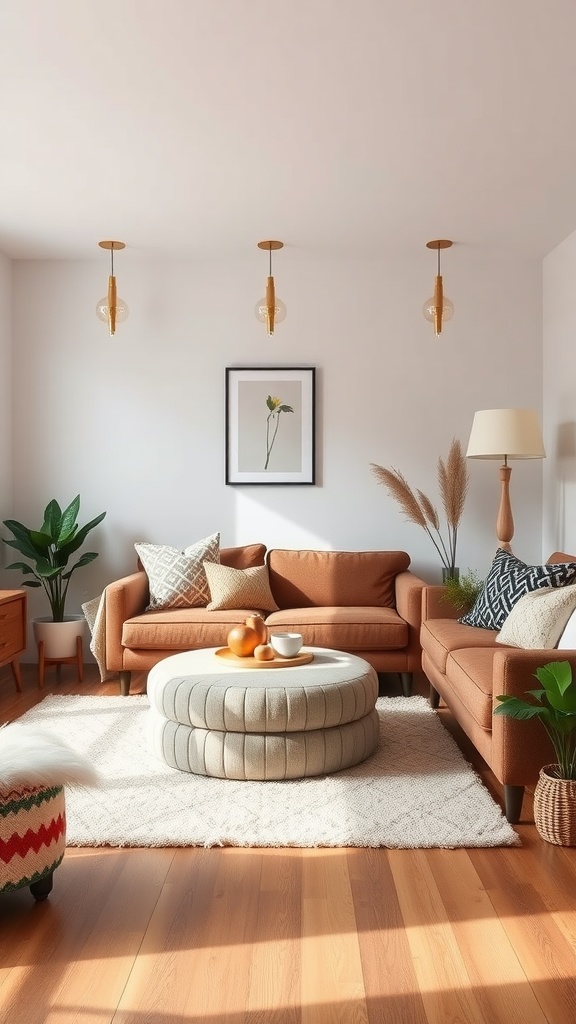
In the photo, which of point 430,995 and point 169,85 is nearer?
point 430,995

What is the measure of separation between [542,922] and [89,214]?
406 centimetres

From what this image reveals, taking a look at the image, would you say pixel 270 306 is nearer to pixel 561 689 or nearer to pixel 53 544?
pixel 53 544

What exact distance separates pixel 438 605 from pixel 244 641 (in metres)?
1.32

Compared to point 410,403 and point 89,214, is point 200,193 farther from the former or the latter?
point 410,403

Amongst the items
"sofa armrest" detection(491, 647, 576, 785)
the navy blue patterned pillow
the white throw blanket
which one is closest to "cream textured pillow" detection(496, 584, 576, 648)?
the navy blue patterned pillow

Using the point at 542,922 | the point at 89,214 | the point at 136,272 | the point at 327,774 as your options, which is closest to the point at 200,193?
the point at 89,214

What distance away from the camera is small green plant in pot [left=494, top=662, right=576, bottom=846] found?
2713 millimetres

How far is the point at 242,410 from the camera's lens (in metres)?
5.71

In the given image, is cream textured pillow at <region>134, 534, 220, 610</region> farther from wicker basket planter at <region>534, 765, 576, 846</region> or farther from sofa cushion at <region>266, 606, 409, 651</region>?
wicker basket planter at <region>534, 765, 576, 846</region>

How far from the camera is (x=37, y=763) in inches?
91.0

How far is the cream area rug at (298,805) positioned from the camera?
9.26ft

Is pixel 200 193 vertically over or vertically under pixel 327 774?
over

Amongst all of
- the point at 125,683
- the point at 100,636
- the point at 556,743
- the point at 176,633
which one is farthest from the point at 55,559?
the point at 556,743

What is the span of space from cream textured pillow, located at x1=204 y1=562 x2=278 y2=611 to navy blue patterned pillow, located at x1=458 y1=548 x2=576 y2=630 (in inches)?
48.3
